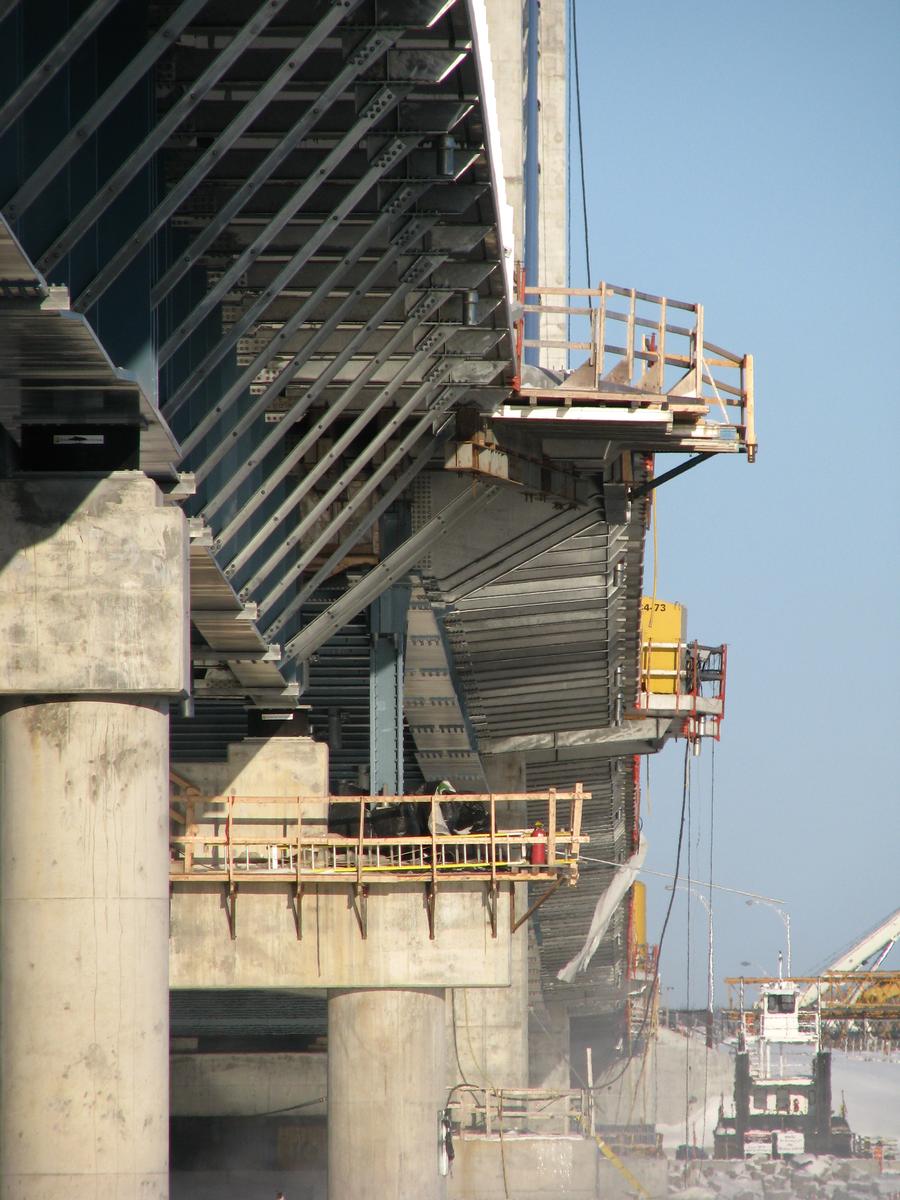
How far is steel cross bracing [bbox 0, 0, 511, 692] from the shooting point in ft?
39.6

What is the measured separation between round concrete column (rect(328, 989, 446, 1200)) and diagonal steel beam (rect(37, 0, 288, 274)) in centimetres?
1803

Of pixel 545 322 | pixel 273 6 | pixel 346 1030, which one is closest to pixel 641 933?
pixel 545 322

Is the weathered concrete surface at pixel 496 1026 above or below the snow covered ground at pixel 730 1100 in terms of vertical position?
above

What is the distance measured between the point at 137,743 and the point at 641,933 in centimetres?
8647

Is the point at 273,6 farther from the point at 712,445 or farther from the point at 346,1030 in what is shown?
the point at 346,1030

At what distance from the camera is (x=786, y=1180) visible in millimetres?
74000

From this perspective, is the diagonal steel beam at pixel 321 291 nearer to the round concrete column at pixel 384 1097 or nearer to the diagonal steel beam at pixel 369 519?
the diagonal steel beam at pixel 369 519

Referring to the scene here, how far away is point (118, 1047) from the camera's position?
47.8ft

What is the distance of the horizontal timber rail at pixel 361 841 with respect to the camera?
2625 cm

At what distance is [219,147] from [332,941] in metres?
15.7

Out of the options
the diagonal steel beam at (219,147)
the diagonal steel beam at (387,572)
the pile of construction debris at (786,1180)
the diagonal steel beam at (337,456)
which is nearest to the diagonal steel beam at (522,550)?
the diagonal steel beam at (387,572)

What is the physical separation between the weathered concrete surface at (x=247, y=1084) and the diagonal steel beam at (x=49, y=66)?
4083 cm

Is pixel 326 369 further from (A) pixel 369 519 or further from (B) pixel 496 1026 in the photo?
(B) pixel 496 1026

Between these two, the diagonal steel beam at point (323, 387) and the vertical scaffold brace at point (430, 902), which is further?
the vertical scaffold brace at point (430, 902)
